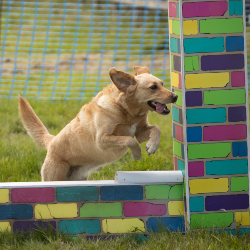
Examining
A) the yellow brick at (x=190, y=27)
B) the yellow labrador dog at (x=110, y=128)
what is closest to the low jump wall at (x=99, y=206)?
the yellow labrador dog at (x=110, y=128)

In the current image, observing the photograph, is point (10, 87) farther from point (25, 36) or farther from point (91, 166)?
point (91, 166)

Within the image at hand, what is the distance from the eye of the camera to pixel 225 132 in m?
2.53

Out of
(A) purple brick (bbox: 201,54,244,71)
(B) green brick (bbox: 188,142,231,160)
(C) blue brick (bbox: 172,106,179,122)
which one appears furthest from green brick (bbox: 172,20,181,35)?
(B) green brick (bbox: 188,142,231,160)

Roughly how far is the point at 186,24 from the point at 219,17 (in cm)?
22

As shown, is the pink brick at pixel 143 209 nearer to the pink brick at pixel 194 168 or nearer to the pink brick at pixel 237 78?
the pink brick at pixel 194 168

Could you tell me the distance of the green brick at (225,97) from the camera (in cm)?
250

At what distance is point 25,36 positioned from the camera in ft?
33.7

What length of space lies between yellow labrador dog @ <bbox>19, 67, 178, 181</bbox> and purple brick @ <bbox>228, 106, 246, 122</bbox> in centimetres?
38

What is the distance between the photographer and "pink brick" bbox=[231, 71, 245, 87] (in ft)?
8.16

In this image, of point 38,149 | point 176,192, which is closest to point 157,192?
point 176,192

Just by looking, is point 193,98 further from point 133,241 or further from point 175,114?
point 133,241

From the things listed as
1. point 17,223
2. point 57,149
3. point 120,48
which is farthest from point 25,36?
point 17,223

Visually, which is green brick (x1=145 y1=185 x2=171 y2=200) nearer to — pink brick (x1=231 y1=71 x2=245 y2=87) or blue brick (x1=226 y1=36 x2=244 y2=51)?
pink brick (x1=231 y1=71 x2=245 y2=87)

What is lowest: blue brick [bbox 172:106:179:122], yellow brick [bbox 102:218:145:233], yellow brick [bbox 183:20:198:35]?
yellow brick [bbox 102:218:145:233]
